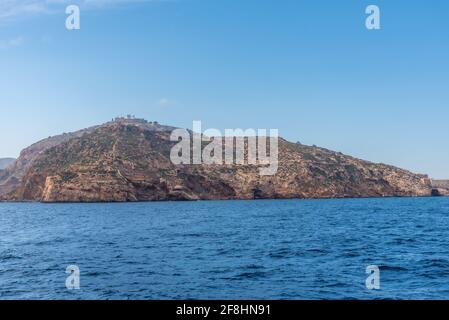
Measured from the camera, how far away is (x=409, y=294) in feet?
89.9

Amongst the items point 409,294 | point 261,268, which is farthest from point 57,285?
point 409,294

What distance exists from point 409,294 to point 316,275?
726cm

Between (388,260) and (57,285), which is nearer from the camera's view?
(57,285)

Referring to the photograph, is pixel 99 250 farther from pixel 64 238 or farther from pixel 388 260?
pixel 388 260

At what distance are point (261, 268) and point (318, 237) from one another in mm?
26338

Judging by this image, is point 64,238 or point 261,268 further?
point 64,238

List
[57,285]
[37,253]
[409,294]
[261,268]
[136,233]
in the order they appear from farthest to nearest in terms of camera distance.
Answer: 1. [136,233]
2. [37,253]
3. [261,268]
4. [57,285]
5. [409,294]

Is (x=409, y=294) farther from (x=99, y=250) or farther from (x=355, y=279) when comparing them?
(x=99, y=250)

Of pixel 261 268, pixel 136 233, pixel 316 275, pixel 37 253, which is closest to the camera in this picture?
pixel 316 275

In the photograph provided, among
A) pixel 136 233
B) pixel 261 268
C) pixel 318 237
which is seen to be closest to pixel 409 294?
pixel 261 268
